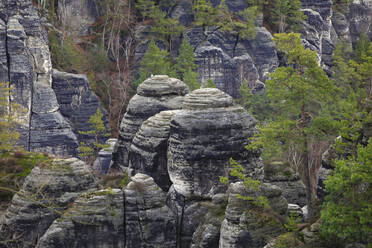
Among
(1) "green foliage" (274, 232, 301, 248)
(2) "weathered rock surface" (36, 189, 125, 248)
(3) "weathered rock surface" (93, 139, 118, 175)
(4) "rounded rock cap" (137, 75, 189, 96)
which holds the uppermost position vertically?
(4) "rounded rock cap" (137, 75, 189, 96)

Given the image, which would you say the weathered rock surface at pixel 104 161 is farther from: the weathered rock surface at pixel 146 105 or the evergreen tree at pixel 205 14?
the evergreen tree at pixel 205 14

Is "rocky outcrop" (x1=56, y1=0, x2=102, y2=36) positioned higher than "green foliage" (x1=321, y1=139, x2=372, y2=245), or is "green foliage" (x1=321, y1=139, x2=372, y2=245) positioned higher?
"rocky outcrop" (x1=56, y1=0, x2=102, y2=36)

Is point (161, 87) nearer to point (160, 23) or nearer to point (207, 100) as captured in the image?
point (207, 100)

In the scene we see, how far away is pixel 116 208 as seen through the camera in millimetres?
19859

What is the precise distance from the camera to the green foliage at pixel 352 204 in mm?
14031

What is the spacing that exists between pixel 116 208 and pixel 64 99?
32.9m

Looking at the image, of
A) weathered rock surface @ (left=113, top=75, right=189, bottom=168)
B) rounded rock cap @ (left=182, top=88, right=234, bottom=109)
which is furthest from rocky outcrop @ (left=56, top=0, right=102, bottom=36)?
rounded rock cap @ (left=182, top=88, right=234, bottom=109)

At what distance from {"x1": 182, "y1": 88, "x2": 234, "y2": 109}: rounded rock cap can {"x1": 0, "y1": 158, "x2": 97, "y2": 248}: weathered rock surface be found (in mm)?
5573

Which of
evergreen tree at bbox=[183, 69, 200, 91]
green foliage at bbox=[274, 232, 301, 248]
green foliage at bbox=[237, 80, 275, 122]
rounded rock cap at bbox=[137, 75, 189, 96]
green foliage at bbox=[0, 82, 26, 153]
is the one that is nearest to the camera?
green foliage at bbox=[274, 232, 301, 248]

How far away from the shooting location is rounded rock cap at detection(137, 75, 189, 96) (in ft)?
92.0

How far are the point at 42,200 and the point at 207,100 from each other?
8233 millimetres

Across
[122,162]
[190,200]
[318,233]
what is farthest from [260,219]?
[122,162]

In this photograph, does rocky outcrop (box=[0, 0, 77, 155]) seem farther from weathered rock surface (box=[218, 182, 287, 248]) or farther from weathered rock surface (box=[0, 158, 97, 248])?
weathered rock surface (box=[218, 182, 287, 248])

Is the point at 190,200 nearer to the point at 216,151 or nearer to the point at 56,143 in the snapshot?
the point at 216,151
